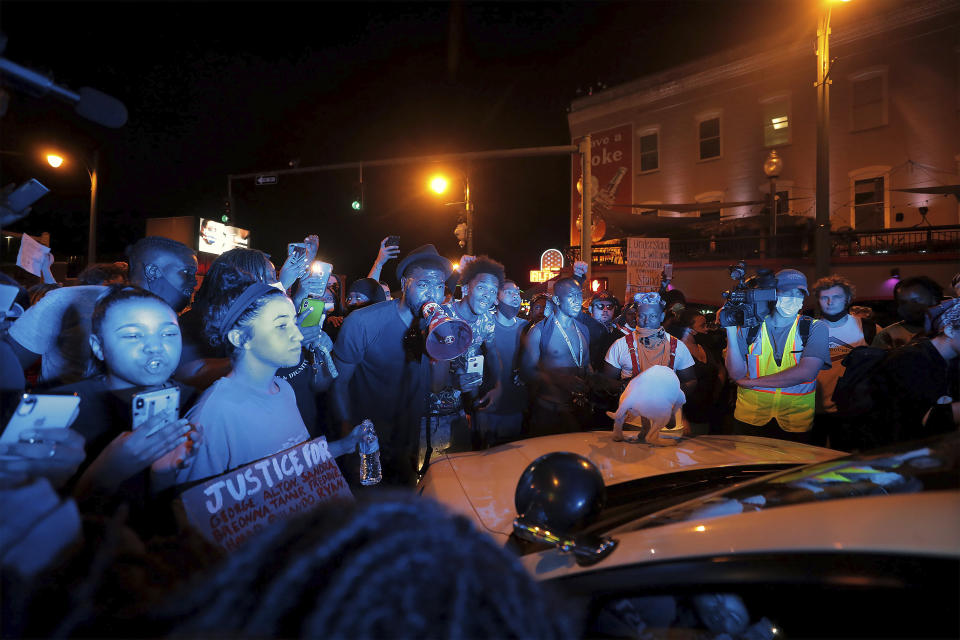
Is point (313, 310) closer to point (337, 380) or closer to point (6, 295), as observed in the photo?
point (337, 380)

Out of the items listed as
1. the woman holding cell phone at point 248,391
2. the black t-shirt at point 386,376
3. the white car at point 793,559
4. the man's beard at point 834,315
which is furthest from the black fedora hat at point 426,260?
the man's beard at point 834,315

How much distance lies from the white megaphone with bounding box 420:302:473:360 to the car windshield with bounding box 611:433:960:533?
1995 millimetres

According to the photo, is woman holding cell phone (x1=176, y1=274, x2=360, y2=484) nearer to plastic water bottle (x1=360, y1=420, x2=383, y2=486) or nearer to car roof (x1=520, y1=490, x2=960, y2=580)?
plastic water bottle (x1=360, y1=420, x2=383, y2=486)

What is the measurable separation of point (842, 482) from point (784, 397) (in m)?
2.83

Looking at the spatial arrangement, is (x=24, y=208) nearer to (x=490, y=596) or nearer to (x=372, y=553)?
(x=372, y=553)

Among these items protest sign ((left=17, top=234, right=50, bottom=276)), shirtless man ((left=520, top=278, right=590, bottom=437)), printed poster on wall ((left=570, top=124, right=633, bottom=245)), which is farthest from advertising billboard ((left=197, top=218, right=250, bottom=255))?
shirtless man ((left=520, top=278, right=590, bottom=437))

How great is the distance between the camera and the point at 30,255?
4.23 metres

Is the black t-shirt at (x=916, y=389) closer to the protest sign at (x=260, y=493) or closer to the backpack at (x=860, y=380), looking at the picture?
the backpack at (x=860, y=380)

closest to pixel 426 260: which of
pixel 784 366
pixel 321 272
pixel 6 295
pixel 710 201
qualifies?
pixel 321 272

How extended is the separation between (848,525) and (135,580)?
1565 millimetres

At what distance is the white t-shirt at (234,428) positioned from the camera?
2201 mm

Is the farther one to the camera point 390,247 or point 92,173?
point 92,173

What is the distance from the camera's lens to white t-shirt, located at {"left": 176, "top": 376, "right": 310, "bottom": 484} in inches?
86.7

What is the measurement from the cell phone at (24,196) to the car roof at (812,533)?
226 cm
